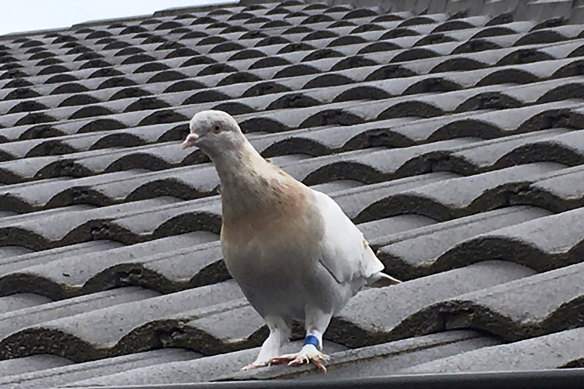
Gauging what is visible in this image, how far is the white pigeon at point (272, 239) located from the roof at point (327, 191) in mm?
107

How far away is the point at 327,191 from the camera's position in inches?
128

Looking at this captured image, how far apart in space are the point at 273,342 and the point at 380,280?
313mm

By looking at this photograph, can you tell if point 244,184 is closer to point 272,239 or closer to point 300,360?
point 272,239

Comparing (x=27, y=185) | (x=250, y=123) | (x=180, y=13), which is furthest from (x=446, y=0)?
(x=27, y=185)

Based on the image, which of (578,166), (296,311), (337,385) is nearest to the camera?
(337,385)

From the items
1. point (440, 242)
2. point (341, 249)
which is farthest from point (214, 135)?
point (440, 242)

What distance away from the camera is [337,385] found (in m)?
1.42

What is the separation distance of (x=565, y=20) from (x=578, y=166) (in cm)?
248

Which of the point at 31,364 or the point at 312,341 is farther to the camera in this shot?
the point at 31,364

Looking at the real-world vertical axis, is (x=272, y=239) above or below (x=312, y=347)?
above

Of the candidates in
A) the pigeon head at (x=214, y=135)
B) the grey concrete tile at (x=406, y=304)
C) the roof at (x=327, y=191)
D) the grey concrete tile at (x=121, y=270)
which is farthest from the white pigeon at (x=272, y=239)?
the grey concrete tile at (x=121, y=270)

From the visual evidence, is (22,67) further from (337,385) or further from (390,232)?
(337,385)

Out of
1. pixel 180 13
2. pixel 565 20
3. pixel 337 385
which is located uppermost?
pixel 337 385

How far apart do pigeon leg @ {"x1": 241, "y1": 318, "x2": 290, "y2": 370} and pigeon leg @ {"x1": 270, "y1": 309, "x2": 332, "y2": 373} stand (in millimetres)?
25
